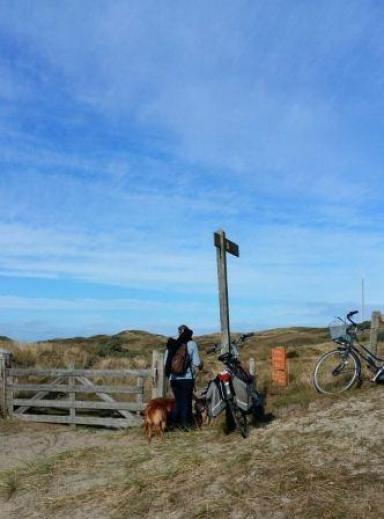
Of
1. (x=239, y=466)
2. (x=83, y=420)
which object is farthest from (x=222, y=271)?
(x=83, y=420)

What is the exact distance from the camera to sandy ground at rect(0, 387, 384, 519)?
234 inches

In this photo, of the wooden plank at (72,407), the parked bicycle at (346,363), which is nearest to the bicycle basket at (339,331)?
the parked bicycle at (346,363)

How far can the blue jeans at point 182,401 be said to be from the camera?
1020 centimetres

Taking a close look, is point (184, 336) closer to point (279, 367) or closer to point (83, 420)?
point (83, 420)

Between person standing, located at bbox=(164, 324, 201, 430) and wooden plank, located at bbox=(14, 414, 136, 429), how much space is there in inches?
84.8

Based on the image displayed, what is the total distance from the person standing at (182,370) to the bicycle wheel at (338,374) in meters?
2.03

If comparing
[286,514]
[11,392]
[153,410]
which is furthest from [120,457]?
[11,392]

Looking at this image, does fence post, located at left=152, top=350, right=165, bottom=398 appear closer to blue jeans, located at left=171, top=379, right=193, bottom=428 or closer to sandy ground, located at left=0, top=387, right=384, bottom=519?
blue jeans, located at left=171, top=379, right=193, bottom=428

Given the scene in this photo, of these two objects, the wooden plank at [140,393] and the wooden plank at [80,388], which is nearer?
the wooden plank at [140,393]

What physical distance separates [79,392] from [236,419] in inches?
244

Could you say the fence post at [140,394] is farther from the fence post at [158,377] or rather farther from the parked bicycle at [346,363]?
the parked bicycle at [346,363]

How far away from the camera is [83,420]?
1259 centimetres

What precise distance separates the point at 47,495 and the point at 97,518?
1153mm

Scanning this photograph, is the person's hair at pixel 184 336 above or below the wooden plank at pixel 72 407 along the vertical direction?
above
